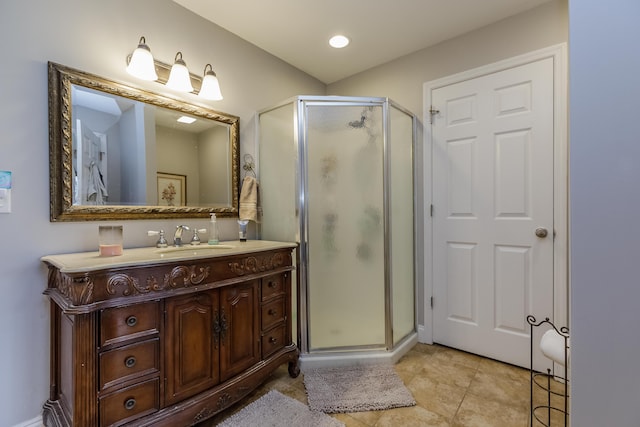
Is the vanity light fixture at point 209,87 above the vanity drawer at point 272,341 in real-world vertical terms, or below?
above

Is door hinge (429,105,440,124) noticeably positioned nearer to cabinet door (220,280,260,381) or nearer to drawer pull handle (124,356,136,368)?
cabinet door (220,280,260,381)

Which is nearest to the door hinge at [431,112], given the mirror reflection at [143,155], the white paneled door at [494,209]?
the white paneled door at [494,209]

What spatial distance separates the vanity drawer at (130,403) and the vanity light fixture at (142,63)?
5.26 feet

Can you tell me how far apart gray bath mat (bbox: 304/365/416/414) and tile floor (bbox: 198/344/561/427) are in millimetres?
44

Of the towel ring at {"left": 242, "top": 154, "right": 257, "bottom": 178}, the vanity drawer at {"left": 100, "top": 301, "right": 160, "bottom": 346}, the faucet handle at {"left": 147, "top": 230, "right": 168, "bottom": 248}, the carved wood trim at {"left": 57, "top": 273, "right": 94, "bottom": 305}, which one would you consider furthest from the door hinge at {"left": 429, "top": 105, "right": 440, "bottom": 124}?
the carved wood trim at {"left": 57, "top": 273, "right": 94, "bottom": 305}

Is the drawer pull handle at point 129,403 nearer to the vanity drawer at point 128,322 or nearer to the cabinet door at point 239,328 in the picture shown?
the vanity drawer at point 128,322

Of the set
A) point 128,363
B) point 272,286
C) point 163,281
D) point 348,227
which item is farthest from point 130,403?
point 348,227

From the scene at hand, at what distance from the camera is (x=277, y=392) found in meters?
1.77

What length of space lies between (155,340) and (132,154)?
3.60 ft

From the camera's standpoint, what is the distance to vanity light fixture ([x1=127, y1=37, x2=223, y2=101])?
1588 mm

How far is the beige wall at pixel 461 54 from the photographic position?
75.5 inches

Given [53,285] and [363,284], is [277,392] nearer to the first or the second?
[363,284]

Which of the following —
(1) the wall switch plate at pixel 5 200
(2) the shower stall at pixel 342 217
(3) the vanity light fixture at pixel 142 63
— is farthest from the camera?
(2) the shower stall at pixel 342 217

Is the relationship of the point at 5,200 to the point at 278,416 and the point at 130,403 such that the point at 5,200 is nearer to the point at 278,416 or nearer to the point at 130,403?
the point at 130,403
